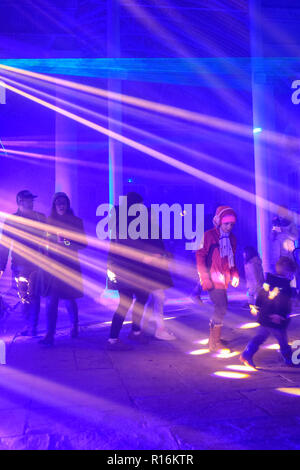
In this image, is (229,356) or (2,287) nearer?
(229,356)

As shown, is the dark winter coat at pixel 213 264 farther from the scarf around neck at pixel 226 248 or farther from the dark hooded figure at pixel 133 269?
the dark hooded figure at pixel 133 269

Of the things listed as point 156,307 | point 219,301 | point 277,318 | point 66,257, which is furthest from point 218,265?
point 66,257

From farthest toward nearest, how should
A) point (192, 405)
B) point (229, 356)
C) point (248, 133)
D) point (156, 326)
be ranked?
1. point (248, 133)
2. point (156, 326)
3. point (229, 356)
4. point (192, 405)

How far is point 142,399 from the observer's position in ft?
12.3

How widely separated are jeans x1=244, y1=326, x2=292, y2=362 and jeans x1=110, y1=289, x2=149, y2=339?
1622 mm

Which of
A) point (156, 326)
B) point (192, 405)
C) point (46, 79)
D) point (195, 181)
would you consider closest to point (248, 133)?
point (195, 181)

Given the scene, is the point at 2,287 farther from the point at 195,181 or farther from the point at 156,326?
the point at 195,181

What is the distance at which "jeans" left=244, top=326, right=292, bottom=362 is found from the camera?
4.64 meters

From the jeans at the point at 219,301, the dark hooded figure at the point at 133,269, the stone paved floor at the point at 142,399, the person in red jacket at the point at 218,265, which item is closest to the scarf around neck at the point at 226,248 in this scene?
the person in red jacket at the point at 218,265

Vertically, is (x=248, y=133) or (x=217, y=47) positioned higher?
(x=217, y=47)

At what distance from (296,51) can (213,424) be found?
1181 centimetres

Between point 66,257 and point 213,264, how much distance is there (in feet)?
6.16

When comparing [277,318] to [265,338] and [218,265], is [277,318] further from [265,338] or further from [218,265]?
[218,265]
